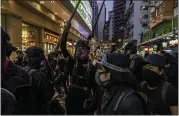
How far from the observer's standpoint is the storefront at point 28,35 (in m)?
27.1

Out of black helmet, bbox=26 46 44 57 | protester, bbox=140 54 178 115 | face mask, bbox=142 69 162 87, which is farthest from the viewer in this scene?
black helmet, bbox=26 46 44 57

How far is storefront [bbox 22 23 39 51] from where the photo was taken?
27.1 meters

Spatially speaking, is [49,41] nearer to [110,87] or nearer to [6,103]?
[110,87]

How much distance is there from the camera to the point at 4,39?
286 centimetres

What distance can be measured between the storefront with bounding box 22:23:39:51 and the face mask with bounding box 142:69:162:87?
74.6 feet

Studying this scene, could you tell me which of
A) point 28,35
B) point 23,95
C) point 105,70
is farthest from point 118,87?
point 28,35

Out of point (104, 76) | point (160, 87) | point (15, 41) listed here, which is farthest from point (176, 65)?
point (15, 41)

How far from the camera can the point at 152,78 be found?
4168 mm

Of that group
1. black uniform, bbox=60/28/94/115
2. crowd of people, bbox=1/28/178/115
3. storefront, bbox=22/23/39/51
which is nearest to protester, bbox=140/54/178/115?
crowd of people, bbox=1/28/178/115

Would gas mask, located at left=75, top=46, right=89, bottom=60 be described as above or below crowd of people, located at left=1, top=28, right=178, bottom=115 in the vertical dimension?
above

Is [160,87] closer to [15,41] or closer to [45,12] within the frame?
[15,41]

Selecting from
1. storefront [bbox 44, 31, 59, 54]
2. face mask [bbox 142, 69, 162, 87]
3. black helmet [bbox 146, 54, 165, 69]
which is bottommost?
face mask [bbox 142, 69, 162, 87]

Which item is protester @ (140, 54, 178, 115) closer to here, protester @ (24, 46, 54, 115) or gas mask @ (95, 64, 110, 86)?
gas mask @ (95, 64, 110, 86)

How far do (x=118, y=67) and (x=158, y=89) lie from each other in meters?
0.88
